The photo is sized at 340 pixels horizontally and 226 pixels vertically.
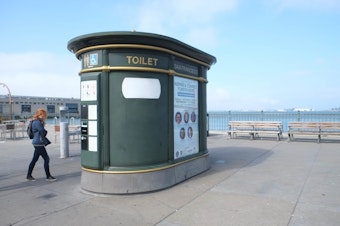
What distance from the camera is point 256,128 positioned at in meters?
14.8

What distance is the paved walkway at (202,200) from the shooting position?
4254 mm

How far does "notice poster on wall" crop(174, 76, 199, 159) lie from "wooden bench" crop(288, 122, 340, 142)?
7734 mm

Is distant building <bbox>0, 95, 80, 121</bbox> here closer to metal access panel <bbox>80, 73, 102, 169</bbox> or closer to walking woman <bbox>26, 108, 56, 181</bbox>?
walking woman <bbox>26, 108, 56, 181</bbox>

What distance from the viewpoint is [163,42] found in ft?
19.2

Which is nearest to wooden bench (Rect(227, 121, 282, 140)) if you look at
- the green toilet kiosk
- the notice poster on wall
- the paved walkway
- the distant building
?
the paved walkway

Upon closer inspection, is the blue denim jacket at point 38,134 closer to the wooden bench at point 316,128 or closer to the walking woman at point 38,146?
the walking woman at point 38,146

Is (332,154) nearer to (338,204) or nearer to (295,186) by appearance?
(295,186)

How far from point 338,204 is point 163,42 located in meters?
4.14

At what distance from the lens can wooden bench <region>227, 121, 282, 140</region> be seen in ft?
46.2

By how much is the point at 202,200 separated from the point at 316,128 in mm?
9831

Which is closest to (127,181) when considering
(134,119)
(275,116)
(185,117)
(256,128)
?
(134,119)

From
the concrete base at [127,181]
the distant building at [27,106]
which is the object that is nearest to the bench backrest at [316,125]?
the concrete base at [127,181]

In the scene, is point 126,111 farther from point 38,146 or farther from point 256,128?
point 256,128

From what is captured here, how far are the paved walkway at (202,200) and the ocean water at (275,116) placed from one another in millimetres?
9089
